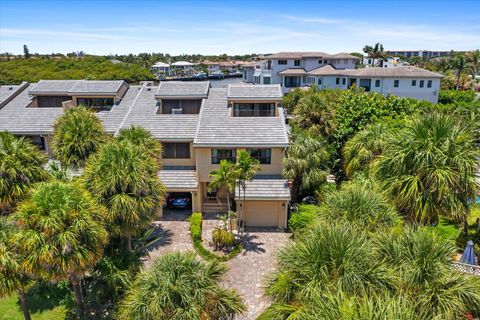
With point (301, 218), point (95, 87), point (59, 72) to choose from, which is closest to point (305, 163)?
point (301, 218)

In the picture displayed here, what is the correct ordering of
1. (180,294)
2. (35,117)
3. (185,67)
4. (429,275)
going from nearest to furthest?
1. (429,275)
2. (180,294)
3. (35,117)
4. (185,67)

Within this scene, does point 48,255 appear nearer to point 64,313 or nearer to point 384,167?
point 64,313

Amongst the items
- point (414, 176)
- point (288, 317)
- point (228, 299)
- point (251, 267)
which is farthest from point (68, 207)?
point (414, 176)

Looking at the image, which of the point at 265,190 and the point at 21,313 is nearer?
the point at 21,313

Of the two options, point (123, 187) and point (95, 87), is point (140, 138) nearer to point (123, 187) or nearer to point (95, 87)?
point (123, 187)

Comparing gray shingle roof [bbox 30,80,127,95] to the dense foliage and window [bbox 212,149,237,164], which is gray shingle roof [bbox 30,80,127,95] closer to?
window [bbox 212,149,237,164]
